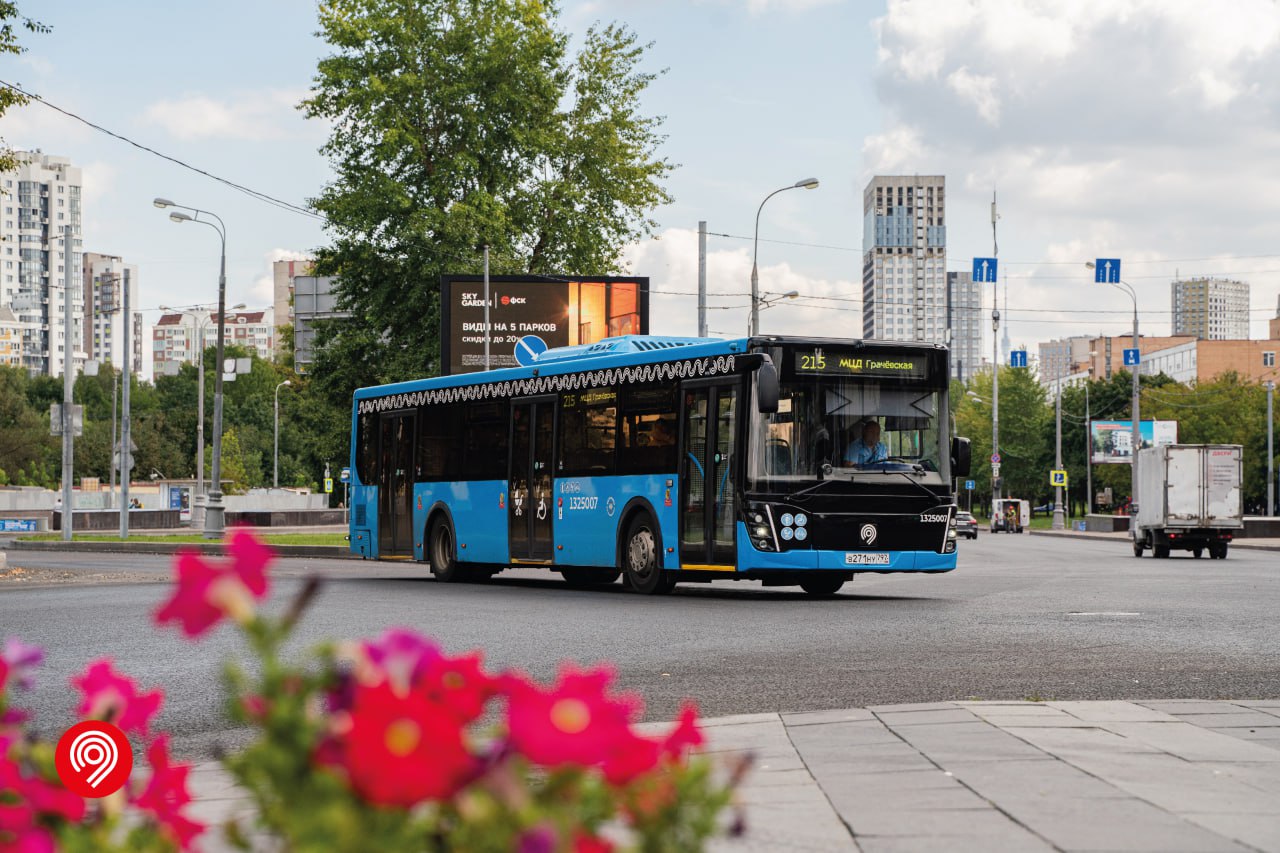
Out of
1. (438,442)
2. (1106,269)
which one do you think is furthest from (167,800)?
(1106,269)

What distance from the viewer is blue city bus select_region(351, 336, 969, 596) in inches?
740

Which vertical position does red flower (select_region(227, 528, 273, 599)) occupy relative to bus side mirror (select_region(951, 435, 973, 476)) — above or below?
below

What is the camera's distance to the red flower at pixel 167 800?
2.33m

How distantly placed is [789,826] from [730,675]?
548cm

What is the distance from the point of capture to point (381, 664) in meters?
1.80

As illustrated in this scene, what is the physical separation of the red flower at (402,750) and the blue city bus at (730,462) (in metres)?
16.2

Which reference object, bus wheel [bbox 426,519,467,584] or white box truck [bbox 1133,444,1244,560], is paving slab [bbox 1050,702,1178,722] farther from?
white box truck [bbox 1133,444,1244,560]

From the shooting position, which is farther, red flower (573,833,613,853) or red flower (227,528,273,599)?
red flower (227,528,273,599)

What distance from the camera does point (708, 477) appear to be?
756 inches

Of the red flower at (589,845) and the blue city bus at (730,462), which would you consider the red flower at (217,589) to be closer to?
the red flower at (589,845)

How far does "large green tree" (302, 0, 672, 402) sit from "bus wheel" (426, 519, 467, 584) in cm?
2171

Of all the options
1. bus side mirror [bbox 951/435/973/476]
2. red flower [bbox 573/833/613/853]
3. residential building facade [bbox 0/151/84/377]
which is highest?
residential building facade [bbox 0/151/84/377]

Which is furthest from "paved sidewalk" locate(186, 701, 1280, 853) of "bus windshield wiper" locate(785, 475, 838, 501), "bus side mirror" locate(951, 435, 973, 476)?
"bus side mirror" locate(951, 435, 973, 476)

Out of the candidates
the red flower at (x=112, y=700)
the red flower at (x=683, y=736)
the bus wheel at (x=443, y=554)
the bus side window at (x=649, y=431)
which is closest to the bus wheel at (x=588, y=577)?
the bus wheel at (x=443, y=554)
